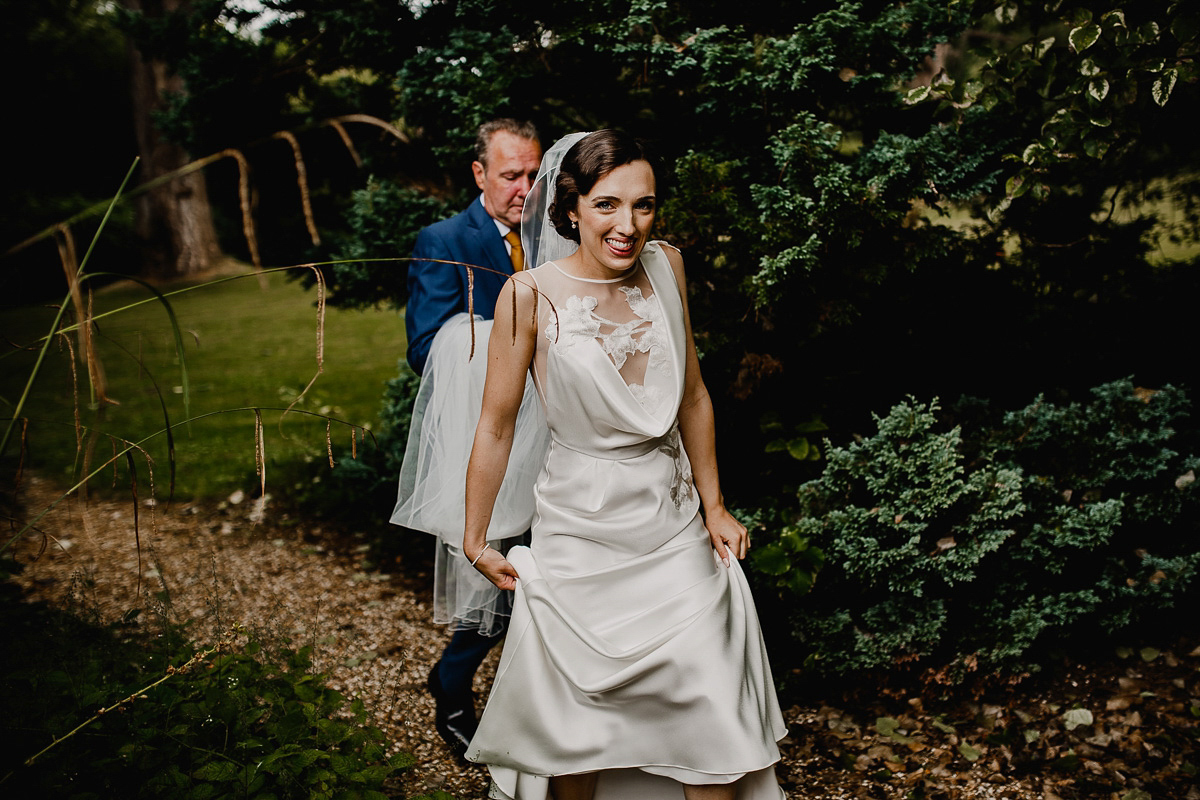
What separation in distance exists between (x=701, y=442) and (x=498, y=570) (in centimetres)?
75

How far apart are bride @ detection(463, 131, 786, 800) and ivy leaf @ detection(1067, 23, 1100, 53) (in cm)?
186

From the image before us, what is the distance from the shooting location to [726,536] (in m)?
2.54

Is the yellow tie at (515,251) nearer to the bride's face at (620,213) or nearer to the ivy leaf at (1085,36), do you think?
the bride's face at (620,213)

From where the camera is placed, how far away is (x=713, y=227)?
3.73 metres

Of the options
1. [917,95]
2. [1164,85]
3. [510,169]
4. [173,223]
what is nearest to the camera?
[1164,85]

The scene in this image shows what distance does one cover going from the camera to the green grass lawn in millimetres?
6758

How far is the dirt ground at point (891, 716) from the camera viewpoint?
10.0ft

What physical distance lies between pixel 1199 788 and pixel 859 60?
317 centimetres

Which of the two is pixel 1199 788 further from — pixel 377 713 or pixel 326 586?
pixel 326 586

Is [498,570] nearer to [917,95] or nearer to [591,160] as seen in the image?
[591,160]

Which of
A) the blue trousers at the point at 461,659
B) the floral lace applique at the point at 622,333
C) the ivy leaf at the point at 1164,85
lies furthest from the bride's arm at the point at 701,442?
the ivy leaf at the point at 1164,85

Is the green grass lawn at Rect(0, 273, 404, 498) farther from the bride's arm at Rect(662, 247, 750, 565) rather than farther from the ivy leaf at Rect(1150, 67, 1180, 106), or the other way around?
the ivy leaf at Rect(1150, 67, 1180, 106)

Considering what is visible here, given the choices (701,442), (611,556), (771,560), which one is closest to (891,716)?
(771,560)

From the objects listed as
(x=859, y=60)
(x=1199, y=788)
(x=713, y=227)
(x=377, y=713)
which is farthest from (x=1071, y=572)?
(x=377, y=713)
